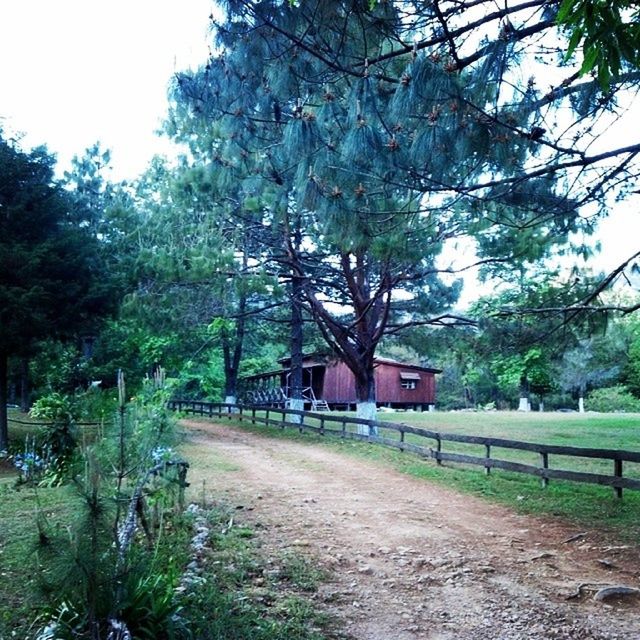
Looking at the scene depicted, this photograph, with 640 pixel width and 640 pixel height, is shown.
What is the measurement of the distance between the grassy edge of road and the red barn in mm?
24264

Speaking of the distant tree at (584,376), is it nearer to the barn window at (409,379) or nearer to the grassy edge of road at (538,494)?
the barn window at (409,379)

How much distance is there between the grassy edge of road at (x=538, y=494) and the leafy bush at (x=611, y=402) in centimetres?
3702

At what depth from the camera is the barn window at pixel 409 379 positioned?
138 feet

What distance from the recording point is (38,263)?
13.0 meters

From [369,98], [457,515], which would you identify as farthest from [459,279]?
[369,98]

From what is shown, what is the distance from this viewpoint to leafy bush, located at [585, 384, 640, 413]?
145 feet

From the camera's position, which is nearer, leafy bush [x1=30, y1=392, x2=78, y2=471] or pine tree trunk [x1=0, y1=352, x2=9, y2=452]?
leafy bush [x1=30, y1=392, x2=78, y2=471]

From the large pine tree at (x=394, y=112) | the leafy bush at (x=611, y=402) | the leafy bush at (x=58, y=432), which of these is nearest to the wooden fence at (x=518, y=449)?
the leafy bush at (x=58, y=432)

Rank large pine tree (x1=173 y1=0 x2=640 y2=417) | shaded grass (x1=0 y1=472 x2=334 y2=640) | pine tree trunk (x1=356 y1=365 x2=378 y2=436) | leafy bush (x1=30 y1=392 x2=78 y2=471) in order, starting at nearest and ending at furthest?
shaded grass (x1=0 y1=472 x2=334 y2=640) < large pine tree (x1=173 y1=0 x2=640 y2=417) < leafy bush (x1=30 y1=392 x2=78 y2=471) < pine tree trunk (x1=356 y1=365 x2=378 y2=436)

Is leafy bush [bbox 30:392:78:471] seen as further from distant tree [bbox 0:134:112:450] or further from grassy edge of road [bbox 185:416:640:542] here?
grassy edge of road [bbox 185:416:640:542]

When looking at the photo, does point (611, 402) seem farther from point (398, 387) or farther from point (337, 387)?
point (337, 387)

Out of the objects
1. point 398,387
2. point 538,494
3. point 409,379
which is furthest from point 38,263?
point 409,379

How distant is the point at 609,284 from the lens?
8523mm

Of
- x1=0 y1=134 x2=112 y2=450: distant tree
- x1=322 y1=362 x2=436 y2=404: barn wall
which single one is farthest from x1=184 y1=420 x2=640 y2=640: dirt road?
x1=322 y1=362 x2=436 y2=404: barn wall
